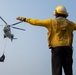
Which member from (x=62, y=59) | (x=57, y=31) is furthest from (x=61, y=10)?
(x=62, y=59)

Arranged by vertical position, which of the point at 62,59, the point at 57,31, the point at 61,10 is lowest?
the point at 62,59

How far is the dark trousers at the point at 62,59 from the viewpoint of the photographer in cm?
721

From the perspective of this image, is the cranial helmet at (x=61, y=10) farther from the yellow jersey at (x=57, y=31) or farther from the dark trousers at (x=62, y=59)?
the dark trousers at (x=62, y=59)

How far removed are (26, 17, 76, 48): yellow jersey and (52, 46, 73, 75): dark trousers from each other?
5.4 inches

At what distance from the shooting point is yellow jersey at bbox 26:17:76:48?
23.9 ft

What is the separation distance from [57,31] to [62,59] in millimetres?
744

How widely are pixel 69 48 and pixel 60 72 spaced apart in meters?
0.67

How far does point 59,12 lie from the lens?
7441mm

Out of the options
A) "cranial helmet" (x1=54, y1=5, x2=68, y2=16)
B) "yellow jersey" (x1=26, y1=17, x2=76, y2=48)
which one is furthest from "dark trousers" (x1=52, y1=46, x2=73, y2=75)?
"cranial helmet" (x1=54, y1=5, x2=68, y2=16)

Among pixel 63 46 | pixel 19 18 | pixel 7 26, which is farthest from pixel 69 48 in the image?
pixel 7 26

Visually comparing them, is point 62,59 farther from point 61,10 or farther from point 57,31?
point 61,10

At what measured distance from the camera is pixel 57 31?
736 cm

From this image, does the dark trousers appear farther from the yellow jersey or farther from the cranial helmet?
the cranial helmet

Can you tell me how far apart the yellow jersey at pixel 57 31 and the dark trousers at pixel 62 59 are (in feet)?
0.45
